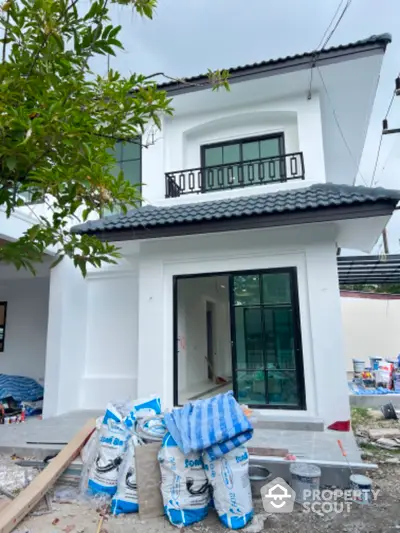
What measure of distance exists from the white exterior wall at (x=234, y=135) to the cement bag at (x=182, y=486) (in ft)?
17.0

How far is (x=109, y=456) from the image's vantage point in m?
3.74

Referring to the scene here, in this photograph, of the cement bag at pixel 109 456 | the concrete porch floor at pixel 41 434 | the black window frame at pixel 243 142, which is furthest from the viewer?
the black window frame at pixel 243 142

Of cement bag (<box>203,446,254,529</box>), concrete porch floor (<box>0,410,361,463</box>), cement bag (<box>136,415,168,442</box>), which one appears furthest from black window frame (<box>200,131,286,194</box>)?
cement bag (<box>203,446,254,529</box>)

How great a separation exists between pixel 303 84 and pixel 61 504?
26.2ft

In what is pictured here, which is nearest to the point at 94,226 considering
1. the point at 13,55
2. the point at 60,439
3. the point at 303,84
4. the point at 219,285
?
the point at 60,439

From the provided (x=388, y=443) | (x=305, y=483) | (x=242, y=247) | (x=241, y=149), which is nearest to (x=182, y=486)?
(x=305, y=483)

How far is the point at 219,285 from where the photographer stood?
11.9 m

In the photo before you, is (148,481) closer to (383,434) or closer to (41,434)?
(41,434)

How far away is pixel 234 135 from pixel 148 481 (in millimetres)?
7003

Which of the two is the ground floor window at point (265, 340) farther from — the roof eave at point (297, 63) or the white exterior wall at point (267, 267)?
the roof eave at point (297, 63)

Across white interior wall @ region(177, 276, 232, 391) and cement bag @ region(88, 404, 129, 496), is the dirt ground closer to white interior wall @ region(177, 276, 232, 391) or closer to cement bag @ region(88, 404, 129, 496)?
cement bag @ region(88, 404, 129, 496)

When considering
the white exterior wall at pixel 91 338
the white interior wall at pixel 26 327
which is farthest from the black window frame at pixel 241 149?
the white interior wall at pixel 26 327

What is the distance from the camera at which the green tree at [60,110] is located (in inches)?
78.8

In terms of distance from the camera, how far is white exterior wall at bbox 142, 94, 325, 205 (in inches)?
293
